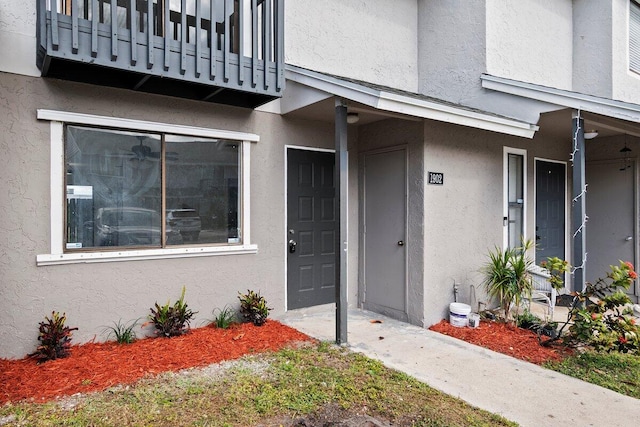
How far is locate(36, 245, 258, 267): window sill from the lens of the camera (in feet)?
13.9

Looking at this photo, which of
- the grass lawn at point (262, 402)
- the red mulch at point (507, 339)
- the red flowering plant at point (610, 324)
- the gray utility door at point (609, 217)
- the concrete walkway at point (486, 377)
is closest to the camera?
the grass lawn at point (262, 402)

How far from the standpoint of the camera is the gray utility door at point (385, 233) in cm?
593

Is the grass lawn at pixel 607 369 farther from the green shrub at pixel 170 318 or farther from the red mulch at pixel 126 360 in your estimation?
the green shrub at pixel 170 318

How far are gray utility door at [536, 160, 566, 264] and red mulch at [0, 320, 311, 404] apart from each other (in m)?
5.00

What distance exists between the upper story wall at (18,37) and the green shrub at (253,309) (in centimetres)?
331

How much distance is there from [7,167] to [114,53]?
150 centimetres

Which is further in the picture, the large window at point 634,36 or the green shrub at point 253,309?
A: the large window at point 634,36

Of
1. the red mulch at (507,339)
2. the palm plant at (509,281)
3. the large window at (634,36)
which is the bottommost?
the red mulch at (507,339)


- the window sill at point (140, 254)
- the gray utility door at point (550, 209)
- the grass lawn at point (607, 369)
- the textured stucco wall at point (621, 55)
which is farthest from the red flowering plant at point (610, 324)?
the textured stucco wall at point (621, 55)

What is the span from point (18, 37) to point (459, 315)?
5.90 metres

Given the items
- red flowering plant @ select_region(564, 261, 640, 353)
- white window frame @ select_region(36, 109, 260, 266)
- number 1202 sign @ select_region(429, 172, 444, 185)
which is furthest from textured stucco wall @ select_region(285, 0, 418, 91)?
red flowering plant @ select_region(564, 261, 640, 353)

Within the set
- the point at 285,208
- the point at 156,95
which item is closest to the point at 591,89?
the point at 285,208

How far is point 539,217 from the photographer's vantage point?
24.7 ft

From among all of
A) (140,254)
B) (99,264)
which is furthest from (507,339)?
(99,264)
